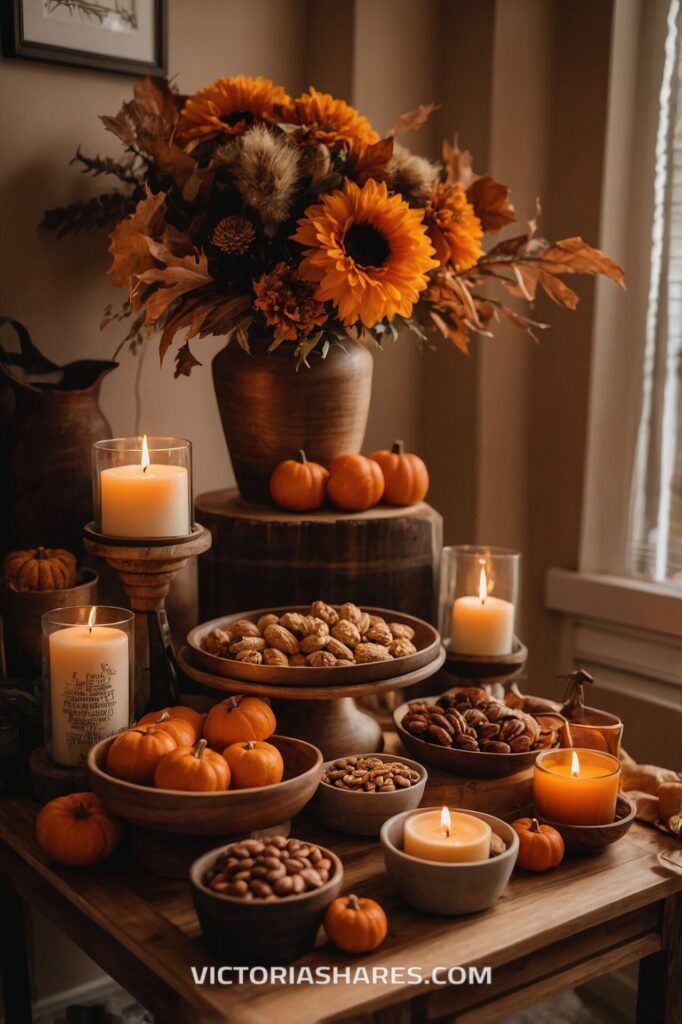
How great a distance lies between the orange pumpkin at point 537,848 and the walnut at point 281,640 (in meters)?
0.34

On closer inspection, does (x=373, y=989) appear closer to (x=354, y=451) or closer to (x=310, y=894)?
(x=310, y=894)

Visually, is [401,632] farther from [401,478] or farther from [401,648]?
[401,478]

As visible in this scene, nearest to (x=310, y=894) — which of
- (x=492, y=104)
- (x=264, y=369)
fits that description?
(x=264, y=369)

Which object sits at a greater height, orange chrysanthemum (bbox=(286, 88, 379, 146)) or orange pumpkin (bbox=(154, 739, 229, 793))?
orange chrysanthemum (bbox=(286, 88, 379, 146))

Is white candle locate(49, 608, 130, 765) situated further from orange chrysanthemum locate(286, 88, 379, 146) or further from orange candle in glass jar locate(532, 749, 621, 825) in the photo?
orange chrysanthemum locate(286, 88, 379, 146)

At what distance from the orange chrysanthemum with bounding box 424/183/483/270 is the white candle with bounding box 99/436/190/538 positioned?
0.52m

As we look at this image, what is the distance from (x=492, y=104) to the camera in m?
1.91

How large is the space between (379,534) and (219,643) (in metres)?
0.33

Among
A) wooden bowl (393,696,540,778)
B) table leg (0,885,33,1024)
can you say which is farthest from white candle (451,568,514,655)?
table leg (0,885,33,1024)

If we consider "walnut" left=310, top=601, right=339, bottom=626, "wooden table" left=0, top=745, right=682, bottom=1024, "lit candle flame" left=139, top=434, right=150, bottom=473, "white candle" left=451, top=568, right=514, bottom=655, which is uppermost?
"lit candle flame" left=139, top=434, right=150, bottom=473

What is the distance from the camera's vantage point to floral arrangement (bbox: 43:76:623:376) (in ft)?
4.37

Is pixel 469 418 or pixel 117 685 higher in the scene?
pixel 469 418

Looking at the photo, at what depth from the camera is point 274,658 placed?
4.07 feet

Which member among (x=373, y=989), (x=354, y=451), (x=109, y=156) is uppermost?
(x=109, y=156)
